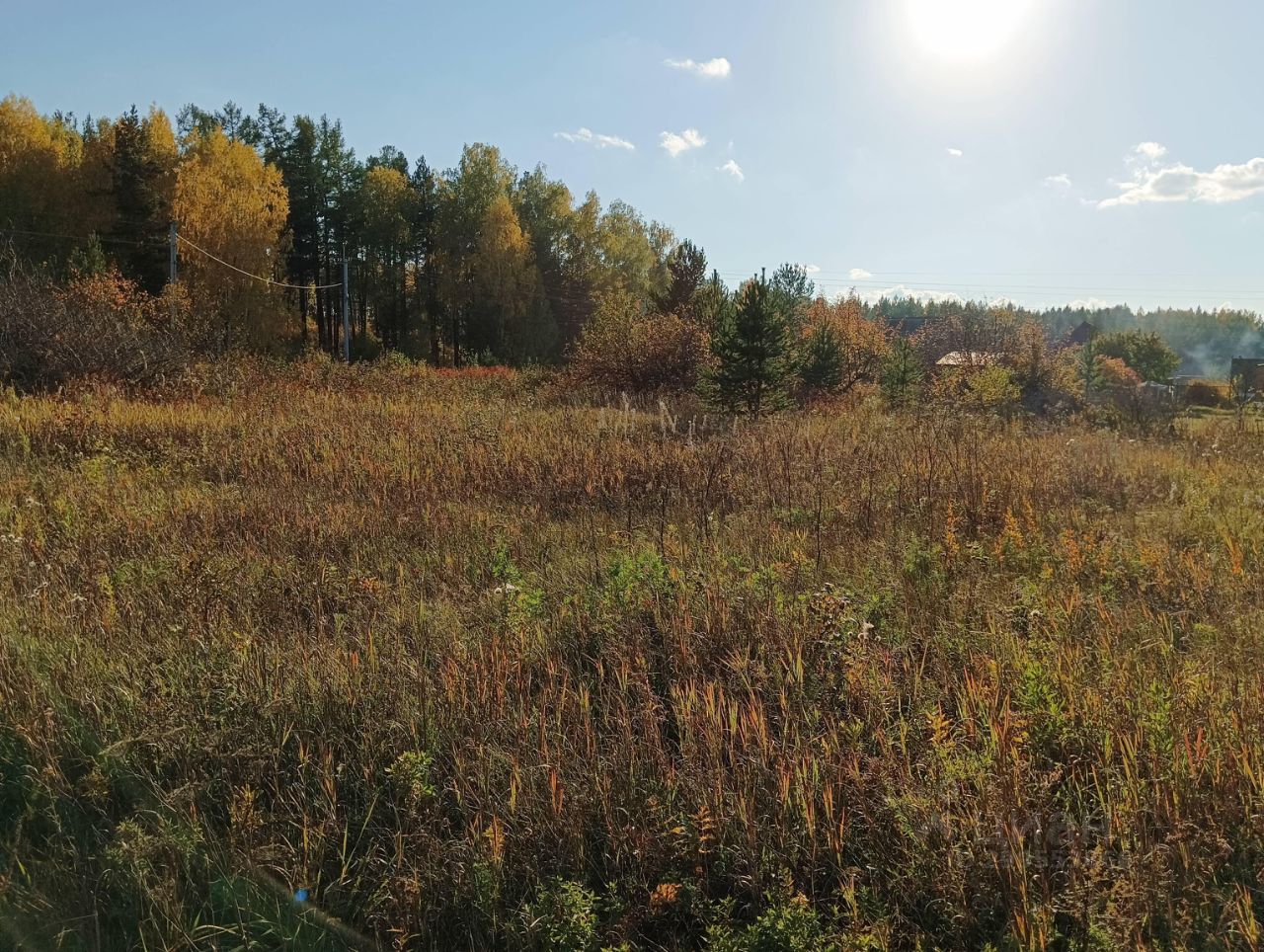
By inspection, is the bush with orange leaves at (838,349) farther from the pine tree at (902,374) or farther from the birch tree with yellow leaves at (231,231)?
the birch tree with yellow leaves at (231,231)

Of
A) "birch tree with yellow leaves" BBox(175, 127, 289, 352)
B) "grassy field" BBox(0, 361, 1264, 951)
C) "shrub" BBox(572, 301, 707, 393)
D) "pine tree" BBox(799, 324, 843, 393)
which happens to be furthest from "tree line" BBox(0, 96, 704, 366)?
"grassy field" BBox(0, 361, 1264, 951)

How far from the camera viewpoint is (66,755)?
276 centimetres

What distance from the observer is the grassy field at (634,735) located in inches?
81.3

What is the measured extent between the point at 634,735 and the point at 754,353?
48.1 ft

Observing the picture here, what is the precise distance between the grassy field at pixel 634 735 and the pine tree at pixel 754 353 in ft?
37.8

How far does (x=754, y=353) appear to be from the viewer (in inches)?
656

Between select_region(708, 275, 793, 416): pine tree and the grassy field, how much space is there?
11.5 meters

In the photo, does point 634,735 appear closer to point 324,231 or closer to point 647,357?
point 647,357

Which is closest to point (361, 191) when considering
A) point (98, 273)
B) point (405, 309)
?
point (405, 309)

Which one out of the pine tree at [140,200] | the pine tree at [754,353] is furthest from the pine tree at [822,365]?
the pine tree at [140,200]

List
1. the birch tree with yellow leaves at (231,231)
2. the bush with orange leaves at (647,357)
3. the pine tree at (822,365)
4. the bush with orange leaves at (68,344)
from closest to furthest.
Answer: the bush with orange leaves at (68,344) < the bush with orange leaves at (647,357) < the pine tree at (822,365) < the birch tree with yellow leaves at (231,231)

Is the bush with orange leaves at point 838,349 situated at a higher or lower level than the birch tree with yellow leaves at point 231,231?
lower

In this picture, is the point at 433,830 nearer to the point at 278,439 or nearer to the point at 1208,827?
the point at 1208,827

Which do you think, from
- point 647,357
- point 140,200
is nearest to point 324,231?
point 140,200
